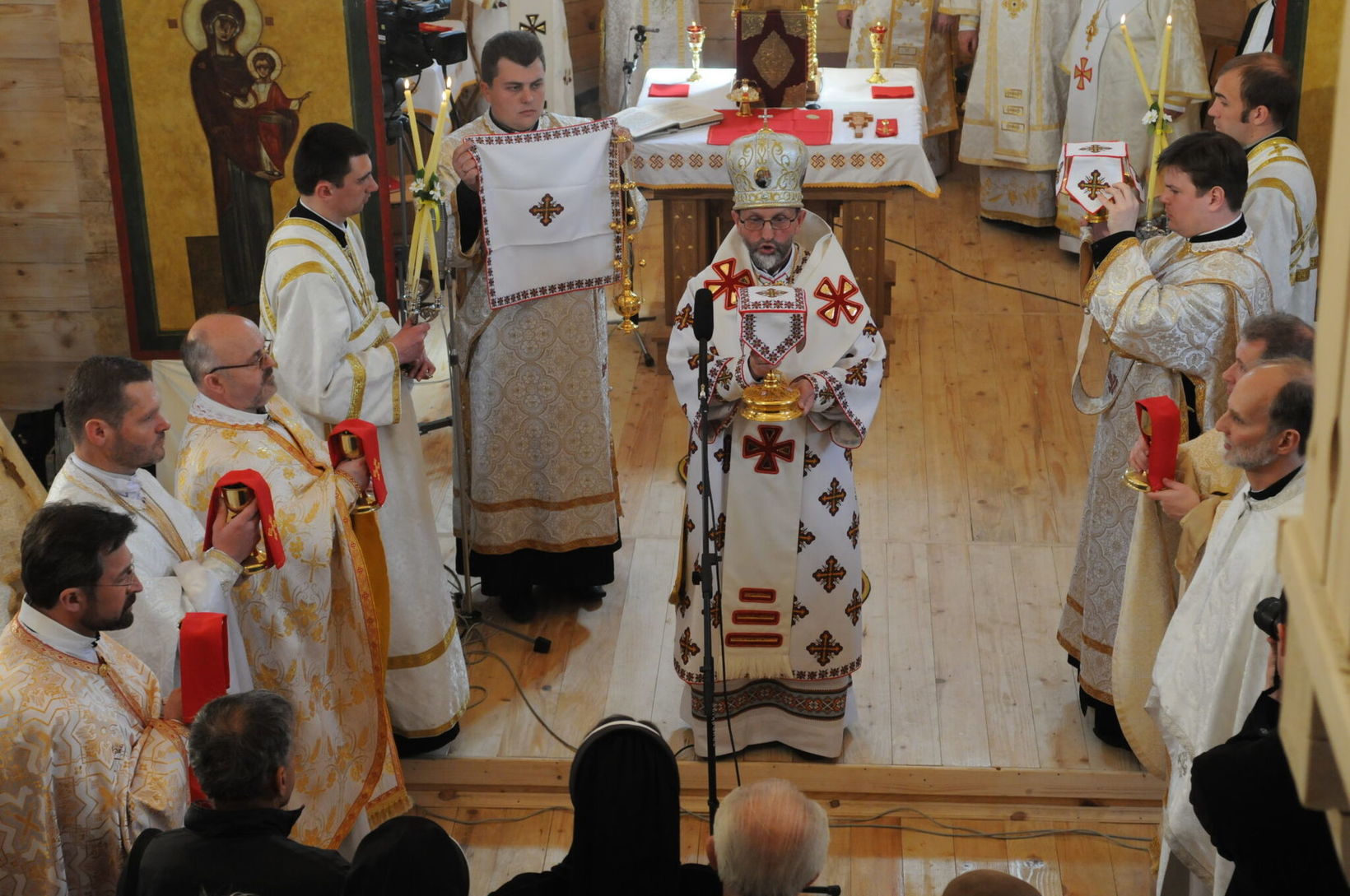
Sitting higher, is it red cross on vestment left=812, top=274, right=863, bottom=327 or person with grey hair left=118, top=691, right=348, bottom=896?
red cross on vestment left=812, top=274, right=863, bottom=327

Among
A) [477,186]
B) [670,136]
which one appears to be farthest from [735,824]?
[670,136]

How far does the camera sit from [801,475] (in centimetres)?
Answer: 466

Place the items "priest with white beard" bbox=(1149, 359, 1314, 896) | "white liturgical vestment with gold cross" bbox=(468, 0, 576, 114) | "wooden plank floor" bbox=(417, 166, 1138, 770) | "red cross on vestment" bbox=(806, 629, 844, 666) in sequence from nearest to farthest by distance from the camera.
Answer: "priest with white beard" bbox=(1149, 359, 1314, 896) → "red cross on vestment" bbox=(806, 629, 844, 666) → "wooden plank floor" bbox=(417, 166, 1138, 770) → "white liturgical vestment with gold cross" bbox=(468, 0, 576, 114)

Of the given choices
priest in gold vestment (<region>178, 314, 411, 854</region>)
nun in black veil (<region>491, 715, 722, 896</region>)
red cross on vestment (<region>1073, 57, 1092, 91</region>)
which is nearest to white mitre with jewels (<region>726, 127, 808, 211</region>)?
priest in gold vestment (<region>178, 314, 411, 854</region>)

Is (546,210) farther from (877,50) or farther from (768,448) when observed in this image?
(877,50)

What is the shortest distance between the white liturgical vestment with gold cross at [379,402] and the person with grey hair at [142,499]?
2.83 feet

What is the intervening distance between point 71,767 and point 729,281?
2.34 meters

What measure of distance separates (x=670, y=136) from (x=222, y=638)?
16.2 ft

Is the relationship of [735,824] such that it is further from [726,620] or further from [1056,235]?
[1056,235]

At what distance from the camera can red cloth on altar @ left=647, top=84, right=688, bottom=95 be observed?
8.41 meters

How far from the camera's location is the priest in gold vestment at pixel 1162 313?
445 centimetres

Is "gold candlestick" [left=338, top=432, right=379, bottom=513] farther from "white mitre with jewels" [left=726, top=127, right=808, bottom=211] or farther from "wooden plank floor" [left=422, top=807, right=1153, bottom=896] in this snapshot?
"white mitre with jewels" [left=726, top=127, right=808, bottom=211]

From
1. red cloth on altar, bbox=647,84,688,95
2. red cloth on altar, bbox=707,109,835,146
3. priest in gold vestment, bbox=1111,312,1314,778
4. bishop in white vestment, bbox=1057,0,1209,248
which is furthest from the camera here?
bishop in white vestment, bbox=1057,0,1209,248

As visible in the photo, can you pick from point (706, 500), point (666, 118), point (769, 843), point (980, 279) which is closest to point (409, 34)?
point (666, 118)
